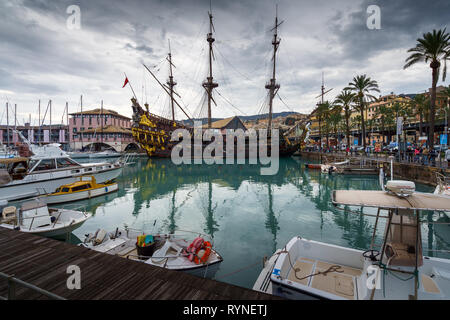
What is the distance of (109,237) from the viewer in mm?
9828

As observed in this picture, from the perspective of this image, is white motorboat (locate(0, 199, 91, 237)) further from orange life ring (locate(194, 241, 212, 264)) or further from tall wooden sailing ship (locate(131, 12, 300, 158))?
tall wooden sailing ship (locate(131, 12, 300, 158))

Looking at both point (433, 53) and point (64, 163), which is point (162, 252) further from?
point (433, 53)

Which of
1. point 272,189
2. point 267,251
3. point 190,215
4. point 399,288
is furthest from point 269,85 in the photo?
point 399,288

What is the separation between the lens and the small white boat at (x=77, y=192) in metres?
18.3

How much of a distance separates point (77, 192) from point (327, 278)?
70.0 feet

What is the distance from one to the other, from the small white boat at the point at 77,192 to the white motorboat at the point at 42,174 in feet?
3.13

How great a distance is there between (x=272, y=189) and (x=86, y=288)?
22867 mm

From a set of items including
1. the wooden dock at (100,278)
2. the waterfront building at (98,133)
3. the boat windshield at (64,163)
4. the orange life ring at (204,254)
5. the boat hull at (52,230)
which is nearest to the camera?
the wooden dock at (100,278)

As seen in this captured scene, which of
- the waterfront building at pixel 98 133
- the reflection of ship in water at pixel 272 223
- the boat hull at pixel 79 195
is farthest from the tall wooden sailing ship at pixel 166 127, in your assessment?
the reflection of ship in water at pixel 272 223

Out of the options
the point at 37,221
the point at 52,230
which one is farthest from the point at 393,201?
the point at 37,221

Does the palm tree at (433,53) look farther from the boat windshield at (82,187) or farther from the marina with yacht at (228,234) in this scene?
the boat windshield at (82,187)

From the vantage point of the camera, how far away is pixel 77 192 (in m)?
19.9

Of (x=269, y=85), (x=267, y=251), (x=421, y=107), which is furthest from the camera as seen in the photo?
(x=269, y=85)
